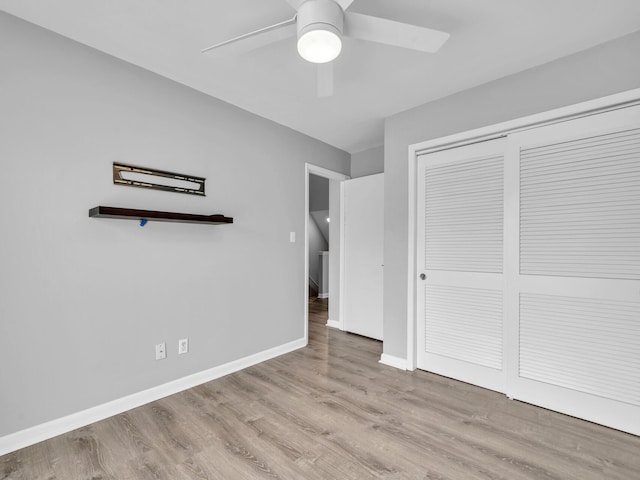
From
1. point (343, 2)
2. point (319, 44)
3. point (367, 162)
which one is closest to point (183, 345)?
point (319, 44)

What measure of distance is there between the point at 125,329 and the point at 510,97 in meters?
3.35

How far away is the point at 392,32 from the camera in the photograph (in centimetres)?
148

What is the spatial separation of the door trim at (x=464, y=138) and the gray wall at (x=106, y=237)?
146cm

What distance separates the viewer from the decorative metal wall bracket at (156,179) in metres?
2.20

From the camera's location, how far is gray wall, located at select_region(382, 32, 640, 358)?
1.98 m

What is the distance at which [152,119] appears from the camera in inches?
93.3

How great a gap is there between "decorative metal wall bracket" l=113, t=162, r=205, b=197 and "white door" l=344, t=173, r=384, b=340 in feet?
6.66

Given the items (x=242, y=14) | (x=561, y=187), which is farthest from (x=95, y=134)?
(x=561, y=187)

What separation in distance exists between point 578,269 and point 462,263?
2.54ft

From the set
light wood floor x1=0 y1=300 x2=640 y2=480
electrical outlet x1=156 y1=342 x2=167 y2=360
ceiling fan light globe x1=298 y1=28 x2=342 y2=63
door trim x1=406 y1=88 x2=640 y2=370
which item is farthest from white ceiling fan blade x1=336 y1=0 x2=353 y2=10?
electrical outlet x1=156 y1=342 x2=167 y2=360

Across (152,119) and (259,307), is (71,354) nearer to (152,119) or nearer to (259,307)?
(259,307)

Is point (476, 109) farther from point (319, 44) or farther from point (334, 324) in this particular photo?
point (334, 324)

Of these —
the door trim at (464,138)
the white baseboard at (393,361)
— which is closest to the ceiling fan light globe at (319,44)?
the door trim at (464,138)

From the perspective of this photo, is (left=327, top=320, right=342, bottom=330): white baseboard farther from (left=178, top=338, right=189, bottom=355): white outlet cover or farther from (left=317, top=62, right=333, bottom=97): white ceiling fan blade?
(left=317, top=62, right=333, bottom=97): white ceiling fan blade
